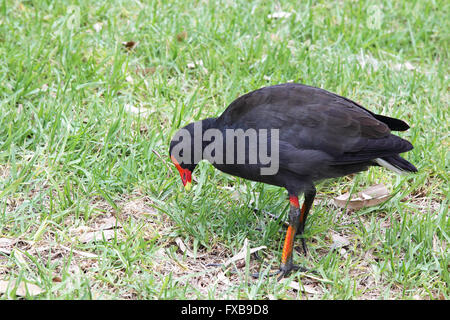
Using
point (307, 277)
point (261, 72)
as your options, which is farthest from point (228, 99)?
point (307, 277)

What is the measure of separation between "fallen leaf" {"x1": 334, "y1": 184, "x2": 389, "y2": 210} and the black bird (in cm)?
51

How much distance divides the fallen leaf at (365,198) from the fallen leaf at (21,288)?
230cm

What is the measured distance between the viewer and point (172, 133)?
5.06 m

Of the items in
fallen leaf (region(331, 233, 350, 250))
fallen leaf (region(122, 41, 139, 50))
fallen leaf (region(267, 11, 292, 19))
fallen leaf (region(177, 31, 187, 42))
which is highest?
fallen leaf (region(267, 11, 292, 19))

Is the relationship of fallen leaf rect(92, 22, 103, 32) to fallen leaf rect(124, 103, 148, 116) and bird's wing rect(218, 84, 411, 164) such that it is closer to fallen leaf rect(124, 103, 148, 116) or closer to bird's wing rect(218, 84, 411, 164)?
fallen leaf rect(124, 103, 148, 116)

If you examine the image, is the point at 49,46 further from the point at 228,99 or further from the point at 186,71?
the point at 228,99

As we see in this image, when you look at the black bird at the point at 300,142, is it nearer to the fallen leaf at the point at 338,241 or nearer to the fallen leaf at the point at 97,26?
the fallen leaf at the point at 338,241

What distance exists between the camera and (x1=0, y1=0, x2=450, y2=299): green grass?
3.86m

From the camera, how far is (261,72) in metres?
5.80

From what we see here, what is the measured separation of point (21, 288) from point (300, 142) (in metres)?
1.92

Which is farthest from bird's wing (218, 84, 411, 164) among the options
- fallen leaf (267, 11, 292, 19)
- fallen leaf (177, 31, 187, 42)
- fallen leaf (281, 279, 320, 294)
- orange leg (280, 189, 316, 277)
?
fallen leaf (267, 11, 292, 19)

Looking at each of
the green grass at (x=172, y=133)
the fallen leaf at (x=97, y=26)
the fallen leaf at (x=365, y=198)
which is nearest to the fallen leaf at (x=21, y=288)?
the green grass at (x=172, y=133)

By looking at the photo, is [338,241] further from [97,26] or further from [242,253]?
[97,26]

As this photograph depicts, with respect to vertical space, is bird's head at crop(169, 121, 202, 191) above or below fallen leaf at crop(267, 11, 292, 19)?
below
